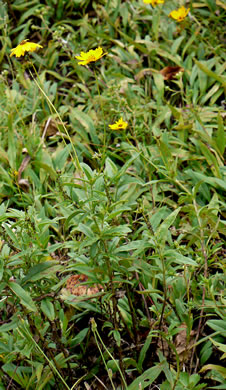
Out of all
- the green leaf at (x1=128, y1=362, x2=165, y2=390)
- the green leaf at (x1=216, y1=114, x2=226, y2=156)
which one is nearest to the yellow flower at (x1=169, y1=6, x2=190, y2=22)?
the green leaf at (x1=216, y1=114, x2=226, y2=156)

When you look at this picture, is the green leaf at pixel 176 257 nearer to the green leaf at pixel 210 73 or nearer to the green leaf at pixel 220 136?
the green leaf at pixel 220 136

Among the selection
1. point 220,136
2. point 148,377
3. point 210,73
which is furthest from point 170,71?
point 148,377

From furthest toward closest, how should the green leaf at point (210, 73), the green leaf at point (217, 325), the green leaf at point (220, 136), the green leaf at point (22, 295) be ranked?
1. the green leaf at point (210, 73)
2. the green leaf at point (220, 136)
3. the green leaf at point (217, 325)
4. the green leaf at point (22, 295)

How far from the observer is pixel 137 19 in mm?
3424

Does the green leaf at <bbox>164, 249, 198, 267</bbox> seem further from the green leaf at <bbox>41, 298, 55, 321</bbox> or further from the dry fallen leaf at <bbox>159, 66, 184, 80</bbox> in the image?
the dry fallen leaf at <bbox>159, 66, 184, 80</bbox>

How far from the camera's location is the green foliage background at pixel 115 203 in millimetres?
1636

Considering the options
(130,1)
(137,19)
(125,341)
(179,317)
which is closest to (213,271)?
(179,317)

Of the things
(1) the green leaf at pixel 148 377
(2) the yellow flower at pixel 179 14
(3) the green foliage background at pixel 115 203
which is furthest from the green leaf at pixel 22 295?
(2) the yellow flower at pixel 179 14

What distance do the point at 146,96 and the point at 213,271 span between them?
4.11ft

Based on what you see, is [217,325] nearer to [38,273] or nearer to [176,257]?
[176,257]

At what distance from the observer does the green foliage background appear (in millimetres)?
1636

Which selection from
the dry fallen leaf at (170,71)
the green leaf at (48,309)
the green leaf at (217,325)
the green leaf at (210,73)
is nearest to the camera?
the green leaf at (48,309)

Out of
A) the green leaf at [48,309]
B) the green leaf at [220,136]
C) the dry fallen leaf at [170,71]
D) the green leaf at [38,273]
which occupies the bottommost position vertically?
the green leaf at [220,136]

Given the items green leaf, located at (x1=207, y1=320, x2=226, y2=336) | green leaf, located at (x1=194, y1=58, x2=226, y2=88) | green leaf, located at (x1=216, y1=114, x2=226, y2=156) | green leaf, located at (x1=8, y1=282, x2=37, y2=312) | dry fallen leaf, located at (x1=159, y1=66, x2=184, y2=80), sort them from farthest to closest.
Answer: dry fallen leaf, located at (x1=159, y1=66, x2=184, y2=80) < green leaf, located at (x1=194, y1=58, x2=226, y2=88) < green leaf, located at (x1=216, y1=114, x2=226, y2=156) < green leaf, located at (x1=207, y1=320, x2=226, y2=336) < green leaf, located at (x1=8, y1=282, x2=37, y2=312)
